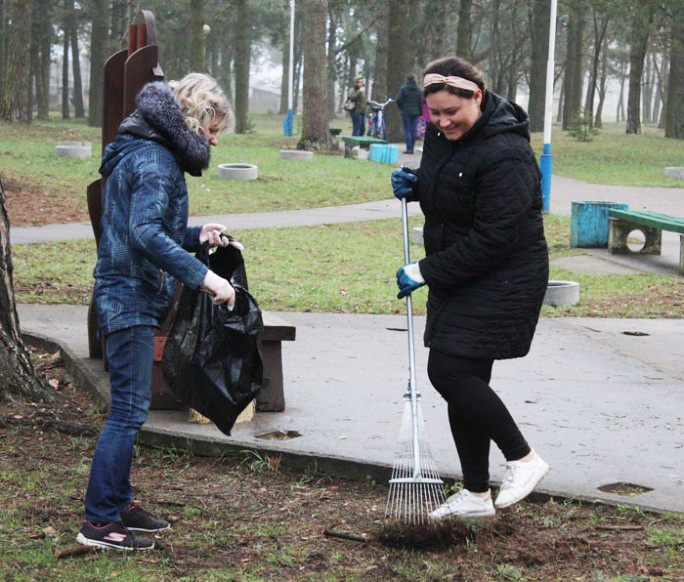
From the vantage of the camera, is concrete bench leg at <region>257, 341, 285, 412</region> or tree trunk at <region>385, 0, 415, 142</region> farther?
tree trunk at <region>385, 0, 415, 142</region>

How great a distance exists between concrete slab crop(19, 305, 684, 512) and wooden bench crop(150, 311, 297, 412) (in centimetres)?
7

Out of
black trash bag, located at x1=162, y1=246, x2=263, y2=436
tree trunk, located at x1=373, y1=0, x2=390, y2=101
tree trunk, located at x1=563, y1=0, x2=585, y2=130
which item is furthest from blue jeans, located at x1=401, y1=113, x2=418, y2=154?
black trash bag, located at x1=162, y1=246, x2=263, y2=436

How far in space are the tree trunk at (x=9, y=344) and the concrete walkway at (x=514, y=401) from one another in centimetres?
41

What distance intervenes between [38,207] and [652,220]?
26.6 feet

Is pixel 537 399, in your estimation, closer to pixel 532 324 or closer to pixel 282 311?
pixel 532 324

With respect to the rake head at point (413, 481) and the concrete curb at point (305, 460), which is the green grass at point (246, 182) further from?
the rake head at point (413, 481)

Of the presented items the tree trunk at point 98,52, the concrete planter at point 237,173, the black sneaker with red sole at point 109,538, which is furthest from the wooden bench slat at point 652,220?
the tree trunk at point 98,52

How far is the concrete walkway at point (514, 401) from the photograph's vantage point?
4949 mm

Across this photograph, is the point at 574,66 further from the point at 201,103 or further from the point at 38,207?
the point at 201,103

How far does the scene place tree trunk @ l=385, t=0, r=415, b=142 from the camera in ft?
105

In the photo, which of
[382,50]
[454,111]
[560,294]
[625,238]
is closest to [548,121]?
[625,238]

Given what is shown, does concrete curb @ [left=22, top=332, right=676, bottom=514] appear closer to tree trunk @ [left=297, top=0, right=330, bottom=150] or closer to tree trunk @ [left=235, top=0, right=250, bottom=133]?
tree trunk @ [left=297, top=0, right=330, bottom=150]

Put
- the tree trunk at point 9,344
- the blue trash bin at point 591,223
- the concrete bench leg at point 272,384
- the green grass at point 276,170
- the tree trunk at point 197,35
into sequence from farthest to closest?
1. the tree trunk at point 197,35
2. the green grass at point 276,170
3. the blue trash bin at point 591,223
4. the concrete bench leg at point 272,384
5. the tree trunk at point 9,344

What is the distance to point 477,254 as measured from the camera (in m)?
3.94
